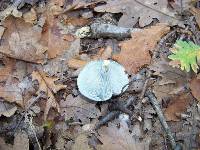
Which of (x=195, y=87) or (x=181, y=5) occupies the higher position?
(x=181, y=5)

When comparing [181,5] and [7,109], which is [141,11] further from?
[7,109]

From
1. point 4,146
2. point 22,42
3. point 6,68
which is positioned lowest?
point 4,146

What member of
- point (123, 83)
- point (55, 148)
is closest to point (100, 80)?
point (123, 83)

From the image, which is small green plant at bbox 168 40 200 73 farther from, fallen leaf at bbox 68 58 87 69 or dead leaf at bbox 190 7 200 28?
fallen leaf at bbox 68 58 87 69

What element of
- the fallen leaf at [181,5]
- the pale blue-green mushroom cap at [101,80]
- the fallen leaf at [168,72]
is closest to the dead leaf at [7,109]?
the pale blue-green mushroom cap at [101,80]

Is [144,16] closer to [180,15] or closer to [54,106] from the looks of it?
[180,15]

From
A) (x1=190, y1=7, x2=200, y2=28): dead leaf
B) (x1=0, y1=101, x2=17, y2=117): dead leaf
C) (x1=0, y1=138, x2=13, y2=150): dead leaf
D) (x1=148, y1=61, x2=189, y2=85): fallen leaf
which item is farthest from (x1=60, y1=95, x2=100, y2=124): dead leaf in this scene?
(x1=190, y1=7, x2=200, y2=28): dead leaf

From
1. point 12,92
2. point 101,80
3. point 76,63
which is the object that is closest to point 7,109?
point 12,92
